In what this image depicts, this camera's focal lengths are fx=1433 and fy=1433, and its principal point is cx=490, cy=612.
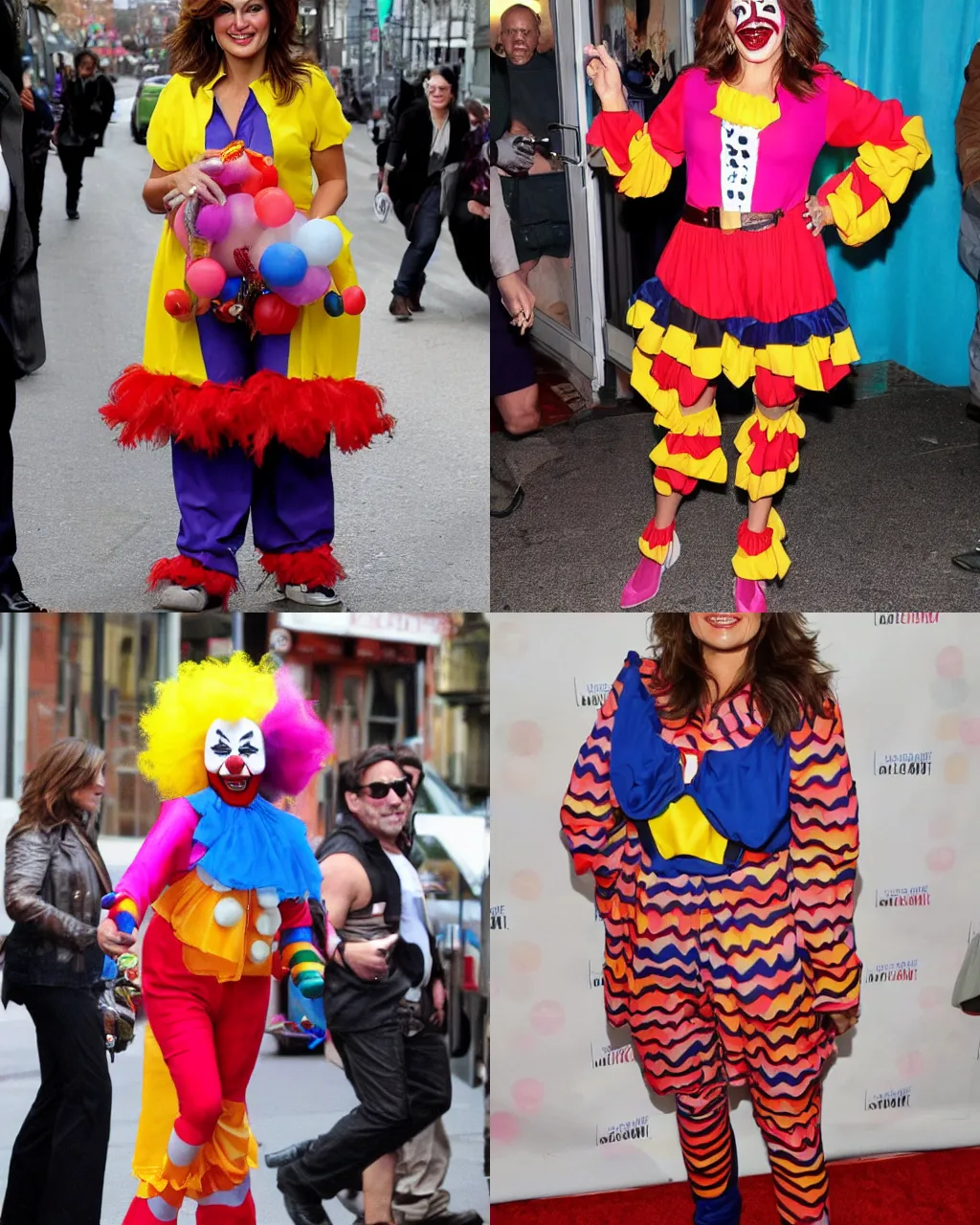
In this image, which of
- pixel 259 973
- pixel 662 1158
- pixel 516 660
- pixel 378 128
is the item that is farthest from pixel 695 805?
pixel 378 128

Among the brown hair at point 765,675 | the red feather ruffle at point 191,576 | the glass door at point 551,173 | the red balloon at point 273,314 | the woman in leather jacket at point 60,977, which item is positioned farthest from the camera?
the glass door at point 551,173

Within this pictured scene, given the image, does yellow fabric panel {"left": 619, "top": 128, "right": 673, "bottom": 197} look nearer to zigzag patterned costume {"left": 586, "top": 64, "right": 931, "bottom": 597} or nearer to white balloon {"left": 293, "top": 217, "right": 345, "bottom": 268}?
zigzag patterned costume {"left": 586, "top": 64, "right": 931, "bottom": 597}

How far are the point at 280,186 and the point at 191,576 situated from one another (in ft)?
3.34

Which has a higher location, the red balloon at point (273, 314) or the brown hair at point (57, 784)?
the red balloon at point (273, 314)

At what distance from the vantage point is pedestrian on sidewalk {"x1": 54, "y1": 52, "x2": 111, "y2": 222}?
3.79 meters

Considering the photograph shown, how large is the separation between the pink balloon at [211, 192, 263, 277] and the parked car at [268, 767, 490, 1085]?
52.5 inches

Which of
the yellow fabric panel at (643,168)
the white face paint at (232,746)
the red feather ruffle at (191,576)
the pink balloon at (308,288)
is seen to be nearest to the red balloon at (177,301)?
the pink balloon at (308,288)

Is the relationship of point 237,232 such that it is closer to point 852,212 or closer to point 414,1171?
point 852,212

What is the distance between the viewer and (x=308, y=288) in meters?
3.42

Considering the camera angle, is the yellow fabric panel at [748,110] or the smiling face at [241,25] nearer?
the smiling face at [241,25]

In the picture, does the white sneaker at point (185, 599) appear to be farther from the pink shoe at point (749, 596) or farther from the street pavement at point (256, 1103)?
the pink shoe at point (749, 596)

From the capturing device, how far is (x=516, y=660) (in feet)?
12.5

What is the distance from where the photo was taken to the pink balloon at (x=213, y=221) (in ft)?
10.9

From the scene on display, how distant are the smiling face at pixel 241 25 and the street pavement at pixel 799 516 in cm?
161
